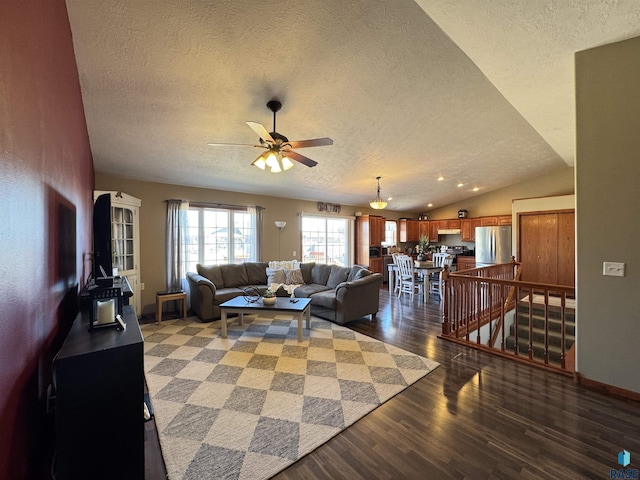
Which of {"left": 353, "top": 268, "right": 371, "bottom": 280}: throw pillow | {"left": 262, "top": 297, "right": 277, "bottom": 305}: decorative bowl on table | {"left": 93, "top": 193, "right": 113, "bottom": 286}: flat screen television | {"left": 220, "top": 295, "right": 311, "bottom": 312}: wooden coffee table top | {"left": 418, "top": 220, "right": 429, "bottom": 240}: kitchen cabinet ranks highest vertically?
{"left": 418, "top": 220, "right": 429, "bottom": 240}: kitchen cabinet

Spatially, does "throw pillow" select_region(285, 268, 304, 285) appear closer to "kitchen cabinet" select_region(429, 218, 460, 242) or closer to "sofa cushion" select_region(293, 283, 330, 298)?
"sofa cushion" select_region(293, 283, 330, 298)

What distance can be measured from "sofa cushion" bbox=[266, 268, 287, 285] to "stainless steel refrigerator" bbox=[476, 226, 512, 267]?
5.64 m

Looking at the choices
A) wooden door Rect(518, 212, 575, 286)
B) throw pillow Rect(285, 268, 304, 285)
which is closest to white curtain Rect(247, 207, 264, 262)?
throw pillow Rect(285, 268, 304, 285)

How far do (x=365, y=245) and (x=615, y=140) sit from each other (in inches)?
229

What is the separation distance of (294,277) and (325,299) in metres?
1.30

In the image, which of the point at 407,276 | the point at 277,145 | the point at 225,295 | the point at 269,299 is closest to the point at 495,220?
the point at 407,276

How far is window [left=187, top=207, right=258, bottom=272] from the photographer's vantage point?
17.4 feet

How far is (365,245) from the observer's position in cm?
789

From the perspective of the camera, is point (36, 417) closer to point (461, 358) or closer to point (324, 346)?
point (324, 346)

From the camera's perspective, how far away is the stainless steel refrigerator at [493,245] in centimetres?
690

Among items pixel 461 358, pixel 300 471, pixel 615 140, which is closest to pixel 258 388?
pixel 300 471

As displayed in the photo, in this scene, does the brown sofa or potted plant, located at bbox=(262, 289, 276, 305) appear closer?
potted plant, located at bbox=(262, 289, 276, 305)

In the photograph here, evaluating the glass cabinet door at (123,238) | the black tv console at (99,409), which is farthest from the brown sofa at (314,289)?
the black tv console at (99,409)

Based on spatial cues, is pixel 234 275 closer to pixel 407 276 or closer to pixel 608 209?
pixel 407 276
